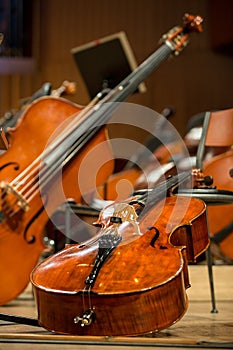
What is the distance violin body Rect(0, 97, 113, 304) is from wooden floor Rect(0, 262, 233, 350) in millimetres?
138

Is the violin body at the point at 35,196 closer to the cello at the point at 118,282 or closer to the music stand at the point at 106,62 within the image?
the music stand at the point at 106,62

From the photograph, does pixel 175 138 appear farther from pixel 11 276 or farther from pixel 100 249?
pixel 100 249

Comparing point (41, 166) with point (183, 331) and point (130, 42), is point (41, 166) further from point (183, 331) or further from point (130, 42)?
point (130, 42)

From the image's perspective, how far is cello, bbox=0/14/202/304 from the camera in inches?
91.5

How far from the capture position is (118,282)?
1.32 m

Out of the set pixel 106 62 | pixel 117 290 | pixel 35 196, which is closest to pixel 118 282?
pixel 117 290

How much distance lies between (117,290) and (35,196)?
3.67 ft

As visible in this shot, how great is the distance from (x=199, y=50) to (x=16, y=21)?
59.9 inches

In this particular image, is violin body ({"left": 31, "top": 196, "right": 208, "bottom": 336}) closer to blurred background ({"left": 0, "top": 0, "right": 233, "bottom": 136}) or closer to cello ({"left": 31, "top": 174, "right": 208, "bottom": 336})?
cello ({"left": 31, "top": 174, "right": 208, "bottom": 336})

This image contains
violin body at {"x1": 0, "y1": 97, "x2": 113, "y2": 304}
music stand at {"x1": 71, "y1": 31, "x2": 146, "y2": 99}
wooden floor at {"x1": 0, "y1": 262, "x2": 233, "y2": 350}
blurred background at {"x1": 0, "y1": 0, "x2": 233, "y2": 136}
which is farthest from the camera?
blurred background at {"x1": 0, "y1": 0, "x2": 233, "y2": 136}

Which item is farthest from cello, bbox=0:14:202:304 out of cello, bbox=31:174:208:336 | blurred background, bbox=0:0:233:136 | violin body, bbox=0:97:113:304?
blurred background, bbox=0:0:233:136


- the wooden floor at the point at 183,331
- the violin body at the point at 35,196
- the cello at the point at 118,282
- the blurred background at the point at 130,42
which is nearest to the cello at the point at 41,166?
the violin body at the point at 35,196

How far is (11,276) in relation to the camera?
233 cm

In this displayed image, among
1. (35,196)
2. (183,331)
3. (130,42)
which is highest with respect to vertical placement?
(130,42)
